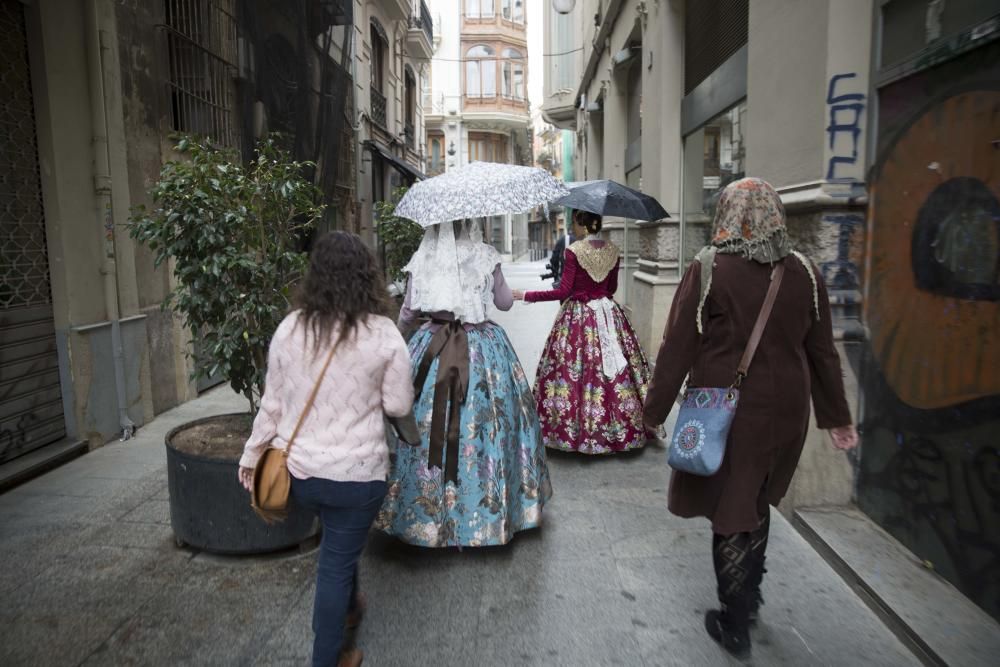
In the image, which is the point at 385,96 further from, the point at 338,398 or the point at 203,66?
the point at 338,398

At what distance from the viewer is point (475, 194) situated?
3543 millimetres

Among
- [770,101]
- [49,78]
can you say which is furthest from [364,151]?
[770,101]

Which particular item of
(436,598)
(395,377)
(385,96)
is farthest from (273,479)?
(385,96)

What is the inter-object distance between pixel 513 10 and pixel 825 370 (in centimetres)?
4212

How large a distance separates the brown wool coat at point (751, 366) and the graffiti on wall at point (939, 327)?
0.63 metres

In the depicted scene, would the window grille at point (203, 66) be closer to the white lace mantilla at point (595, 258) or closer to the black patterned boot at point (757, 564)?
the white lace mantilla at point (595, 258)

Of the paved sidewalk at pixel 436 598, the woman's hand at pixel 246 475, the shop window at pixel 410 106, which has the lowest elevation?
the paved sidewalk at pixel 436 598

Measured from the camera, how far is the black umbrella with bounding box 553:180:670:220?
5.39 meters

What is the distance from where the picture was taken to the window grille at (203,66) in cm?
713

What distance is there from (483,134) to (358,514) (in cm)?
4231

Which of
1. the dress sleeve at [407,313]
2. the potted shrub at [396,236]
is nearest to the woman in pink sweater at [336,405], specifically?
the dress sleeve at [407,313]

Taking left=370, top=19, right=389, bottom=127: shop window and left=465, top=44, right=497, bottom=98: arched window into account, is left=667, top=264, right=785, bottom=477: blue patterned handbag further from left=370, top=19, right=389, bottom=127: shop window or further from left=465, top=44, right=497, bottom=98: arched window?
left=465, top=44, right=497, bottom=98: arched window

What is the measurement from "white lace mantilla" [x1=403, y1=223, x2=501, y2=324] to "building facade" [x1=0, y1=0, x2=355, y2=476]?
2.01 m

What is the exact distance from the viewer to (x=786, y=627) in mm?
3031
